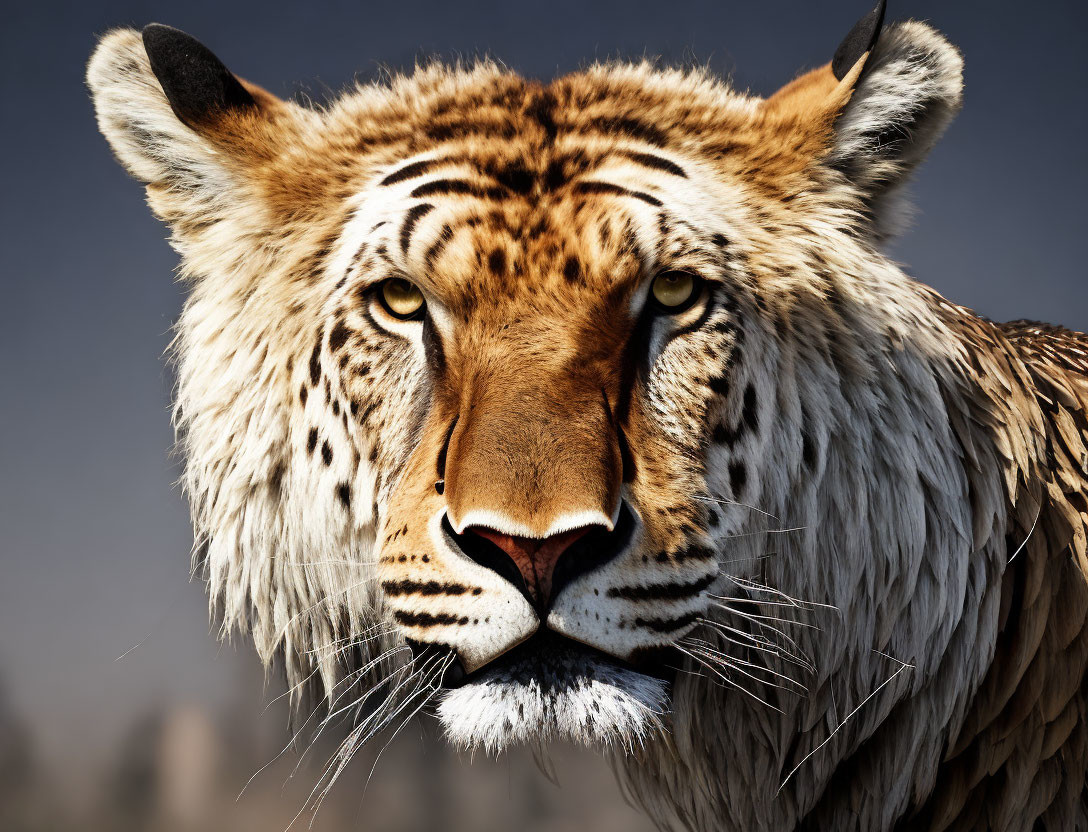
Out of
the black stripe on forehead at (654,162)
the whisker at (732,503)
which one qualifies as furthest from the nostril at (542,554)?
the black stripe on forehead at (654,162)

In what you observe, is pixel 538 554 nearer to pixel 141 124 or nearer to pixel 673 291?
pixel 673 291

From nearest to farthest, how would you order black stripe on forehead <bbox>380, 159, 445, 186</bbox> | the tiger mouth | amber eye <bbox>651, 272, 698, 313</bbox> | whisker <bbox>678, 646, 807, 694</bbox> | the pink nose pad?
the pink nose pad < the tiger mouth < whisker <bbox>678, 646, 807, 694</bbox> < amber eye <bbox>651, 272, 698, 313</bbox> < black stripe on forehead <bbox>380, 159, 445, 186</bbox>

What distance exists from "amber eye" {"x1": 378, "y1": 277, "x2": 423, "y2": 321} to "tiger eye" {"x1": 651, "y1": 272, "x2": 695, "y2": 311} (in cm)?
67

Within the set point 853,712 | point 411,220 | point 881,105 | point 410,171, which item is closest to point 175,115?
point 410,171

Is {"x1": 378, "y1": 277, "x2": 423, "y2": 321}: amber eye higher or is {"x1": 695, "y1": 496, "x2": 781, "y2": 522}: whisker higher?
{"x1": 378, "y1": 277, "x2": 423, "y2": 321}: amber eye

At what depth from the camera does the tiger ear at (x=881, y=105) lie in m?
2.75

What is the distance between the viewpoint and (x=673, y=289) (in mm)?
2598

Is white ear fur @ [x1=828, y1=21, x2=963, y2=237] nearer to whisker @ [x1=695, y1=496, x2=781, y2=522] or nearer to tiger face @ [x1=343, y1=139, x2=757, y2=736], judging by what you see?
tiger face @ [x1=343, y1=139, x2=757, y2=736]

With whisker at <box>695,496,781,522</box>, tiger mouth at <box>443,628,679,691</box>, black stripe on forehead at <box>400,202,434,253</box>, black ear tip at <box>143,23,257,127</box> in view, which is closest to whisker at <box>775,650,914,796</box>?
whisker at <box>695,496,781,522</box>

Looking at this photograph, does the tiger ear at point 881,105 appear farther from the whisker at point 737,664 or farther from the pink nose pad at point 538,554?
the pink nose pad at point 538,554

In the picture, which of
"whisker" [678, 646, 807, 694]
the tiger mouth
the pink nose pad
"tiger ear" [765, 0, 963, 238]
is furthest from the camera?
"tiger ear" [765, 0, 963, 238]

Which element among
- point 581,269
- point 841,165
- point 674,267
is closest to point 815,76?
point 841,165

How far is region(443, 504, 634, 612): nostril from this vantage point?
82.2 inches

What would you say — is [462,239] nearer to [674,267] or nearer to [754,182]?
[674,267]
